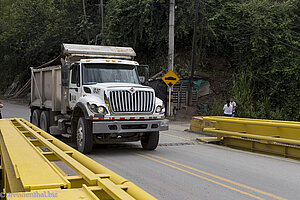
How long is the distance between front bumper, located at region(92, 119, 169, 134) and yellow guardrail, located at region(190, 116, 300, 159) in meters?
2.92

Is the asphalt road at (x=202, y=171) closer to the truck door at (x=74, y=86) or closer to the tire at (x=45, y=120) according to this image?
the truck door at (x=74, y=86)

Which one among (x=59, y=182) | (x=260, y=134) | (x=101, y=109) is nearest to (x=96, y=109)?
(x=101, y=109)

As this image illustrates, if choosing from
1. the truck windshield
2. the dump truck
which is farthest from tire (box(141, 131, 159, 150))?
the truck windshield

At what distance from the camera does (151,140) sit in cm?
1106

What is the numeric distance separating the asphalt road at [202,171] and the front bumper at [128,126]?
0.75 meters

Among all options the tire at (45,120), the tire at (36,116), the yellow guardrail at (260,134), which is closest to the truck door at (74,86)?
the tire at (45,120)

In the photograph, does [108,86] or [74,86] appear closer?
[108,86]

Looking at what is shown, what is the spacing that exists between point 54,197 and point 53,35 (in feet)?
121

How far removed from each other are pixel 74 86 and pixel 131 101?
7.25ft

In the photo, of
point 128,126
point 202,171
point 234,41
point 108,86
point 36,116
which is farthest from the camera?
point 234,41

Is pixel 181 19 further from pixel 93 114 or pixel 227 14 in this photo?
pixel 93 114

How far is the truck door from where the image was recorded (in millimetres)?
11008

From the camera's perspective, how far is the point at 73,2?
37.3 meters

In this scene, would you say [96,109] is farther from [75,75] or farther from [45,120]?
[45,120]
